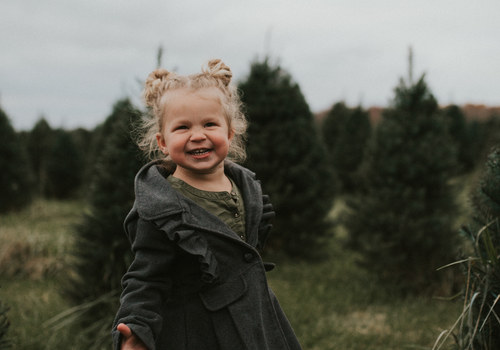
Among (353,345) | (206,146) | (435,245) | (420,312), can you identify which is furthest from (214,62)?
(435,245)

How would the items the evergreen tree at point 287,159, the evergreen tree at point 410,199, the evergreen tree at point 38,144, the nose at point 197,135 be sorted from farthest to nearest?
the evergreen tree at point 38,144 → the evergreen tree at point 287,159 → the evergreen tree at point 410,199 → the nose at point 197,135

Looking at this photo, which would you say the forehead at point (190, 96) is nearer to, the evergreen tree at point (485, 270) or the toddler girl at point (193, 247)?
the toddler girl at point (193, 247)

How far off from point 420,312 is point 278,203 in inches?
94.2

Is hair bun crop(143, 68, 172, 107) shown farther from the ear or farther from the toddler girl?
the ear

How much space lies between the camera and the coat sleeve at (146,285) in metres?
1.49

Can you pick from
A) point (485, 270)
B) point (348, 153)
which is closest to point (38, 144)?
point (348, 153)

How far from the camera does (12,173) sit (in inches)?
403

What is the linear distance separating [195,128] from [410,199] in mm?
4147

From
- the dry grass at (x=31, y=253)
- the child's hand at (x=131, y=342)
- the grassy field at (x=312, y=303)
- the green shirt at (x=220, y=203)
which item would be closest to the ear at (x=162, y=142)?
the green shirt at (x=220, y=203)

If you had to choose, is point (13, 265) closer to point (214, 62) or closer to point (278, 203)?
point (278, 203)

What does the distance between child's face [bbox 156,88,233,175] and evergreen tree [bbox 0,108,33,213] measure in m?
9.81

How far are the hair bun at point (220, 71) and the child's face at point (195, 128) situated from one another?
85 mm

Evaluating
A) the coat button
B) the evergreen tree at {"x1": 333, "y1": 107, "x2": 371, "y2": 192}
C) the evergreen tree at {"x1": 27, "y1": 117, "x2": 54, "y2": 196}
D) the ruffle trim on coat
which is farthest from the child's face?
the evergreen tree at {"x1": 27, "y1": 117, "x2": 54, "y2": 196}

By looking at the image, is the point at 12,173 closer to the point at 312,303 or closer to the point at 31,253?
the point at 31,253
